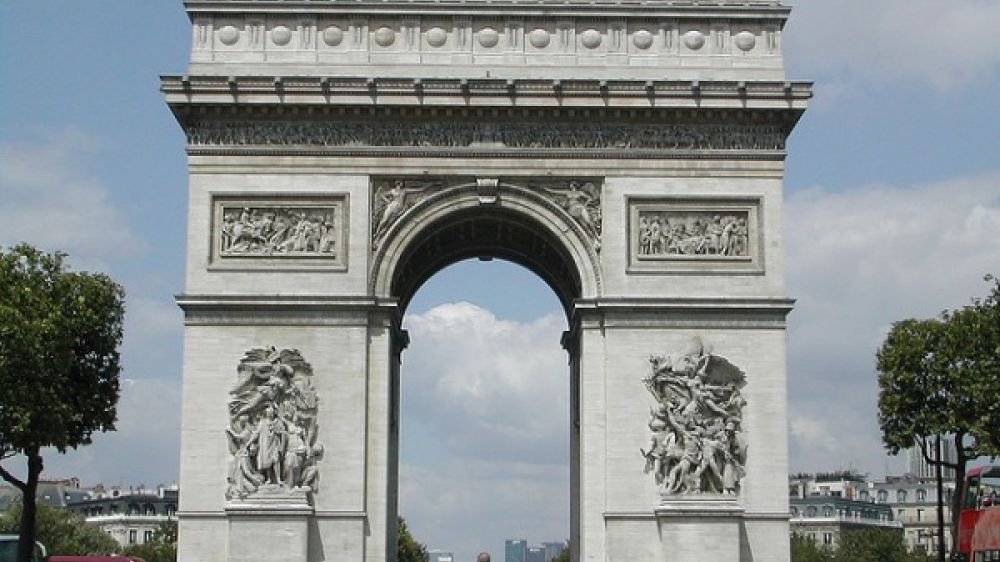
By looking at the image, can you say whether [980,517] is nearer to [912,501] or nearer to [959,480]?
[959,480]

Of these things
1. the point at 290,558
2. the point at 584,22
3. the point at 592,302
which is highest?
the point at 584,22

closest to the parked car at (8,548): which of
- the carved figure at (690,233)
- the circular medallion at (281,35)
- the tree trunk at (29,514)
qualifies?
the tree trunk at (29,514)

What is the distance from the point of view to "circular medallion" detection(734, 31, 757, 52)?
37500mm

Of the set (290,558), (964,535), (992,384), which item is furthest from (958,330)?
(290,558)

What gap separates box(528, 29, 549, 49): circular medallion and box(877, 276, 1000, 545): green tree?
1534 centimetres

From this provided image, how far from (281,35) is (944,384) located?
2213 centimetres

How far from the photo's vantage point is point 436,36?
3747cm

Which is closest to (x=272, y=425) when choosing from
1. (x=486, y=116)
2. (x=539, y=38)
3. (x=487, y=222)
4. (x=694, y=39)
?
(x=487, y=222)

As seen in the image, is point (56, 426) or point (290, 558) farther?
point (56, 426)

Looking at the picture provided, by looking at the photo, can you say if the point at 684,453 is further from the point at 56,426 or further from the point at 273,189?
the point at 56,426

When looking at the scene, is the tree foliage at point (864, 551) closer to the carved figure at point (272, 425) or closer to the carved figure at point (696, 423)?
the carved figure at point (696, 423)

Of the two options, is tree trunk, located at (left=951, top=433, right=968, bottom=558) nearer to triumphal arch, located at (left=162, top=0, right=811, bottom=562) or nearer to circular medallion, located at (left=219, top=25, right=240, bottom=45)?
triumphal arch, located at (left=162, top=0, right=811, bottom=562)

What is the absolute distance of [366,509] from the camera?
35.7m

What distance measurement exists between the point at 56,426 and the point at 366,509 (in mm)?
9867
